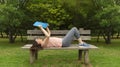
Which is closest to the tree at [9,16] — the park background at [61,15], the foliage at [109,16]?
the park background at [61,15]

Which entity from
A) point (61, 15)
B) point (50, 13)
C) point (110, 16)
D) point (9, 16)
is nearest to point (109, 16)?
point (110, 16)

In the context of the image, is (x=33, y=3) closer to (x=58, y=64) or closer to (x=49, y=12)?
(x=49, y=12)

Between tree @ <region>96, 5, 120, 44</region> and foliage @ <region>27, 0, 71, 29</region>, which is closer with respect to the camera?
tree @ <region>96, 5, 120, 44</region>

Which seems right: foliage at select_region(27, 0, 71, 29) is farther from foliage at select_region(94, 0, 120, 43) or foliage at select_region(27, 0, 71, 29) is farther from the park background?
foliage at select_region(94, 0, 120, 43)

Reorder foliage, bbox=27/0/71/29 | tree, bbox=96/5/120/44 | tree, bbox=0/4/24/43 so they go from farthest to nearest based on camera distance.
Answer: foliage, bbox=27/0/71/29 → tree, bbox=96/5/120/44 → tree, bbox=0/4/24/43

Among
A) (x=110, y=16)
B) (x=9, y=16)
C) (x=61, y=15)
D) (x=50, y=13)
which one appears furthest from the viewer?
(x=61, y=15)

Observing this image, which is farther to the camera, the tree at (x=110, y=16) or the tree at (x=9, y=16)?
the tree at (x=110, y=16)

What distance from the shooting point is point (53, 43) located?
8781mm

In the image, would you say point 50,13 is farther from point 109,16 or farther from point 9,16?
point 109,16

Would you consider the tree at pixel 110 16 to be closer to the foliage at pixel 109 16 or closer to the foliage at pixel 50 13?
the foliage at pixel 109 16

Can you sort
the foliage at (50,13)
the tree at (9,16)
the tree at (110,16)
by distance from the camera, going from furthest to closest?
the foliage at (50,13) → the tree at (110,16) → the tree at (9,16)

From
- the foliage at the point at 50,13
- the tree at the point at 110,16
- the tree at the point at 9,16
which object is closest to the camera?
the tree at the point at 9,16

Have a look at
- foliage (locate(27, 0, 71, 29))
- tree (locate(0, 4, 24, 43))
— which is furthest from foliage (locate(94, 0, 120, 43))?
tree (locate(0, 4, 24, 43))

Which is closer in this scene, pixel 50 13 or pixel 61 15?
pixel 50 13
